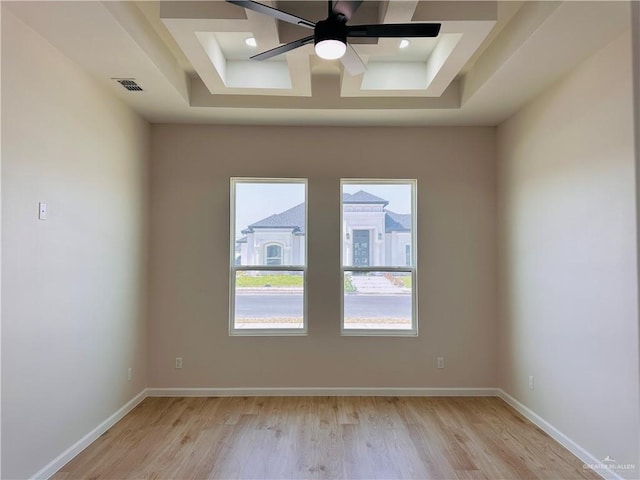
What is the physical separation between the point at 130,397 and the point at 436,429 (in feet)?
9.50

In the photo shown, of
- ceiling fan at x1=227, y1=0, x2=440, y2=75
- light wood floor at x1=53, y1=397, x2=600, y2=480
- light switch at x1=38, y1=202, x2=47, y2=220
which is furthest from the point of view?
light wood floor at x1=53, y1=397, x2=600, y2=480

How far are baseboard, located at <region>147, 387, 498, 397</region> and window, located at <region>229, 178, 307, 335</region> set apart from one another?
0.63m

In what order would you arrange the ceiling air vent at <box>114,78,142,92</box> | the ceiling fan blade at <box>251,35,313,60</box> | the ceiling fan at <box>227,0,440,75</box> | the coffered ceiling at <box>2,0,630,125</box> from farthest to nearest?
the ceiling air vent at <box>114,78,142,92</box>
the coffered ceiling at <box>2,0,630,125</box>
the ceiling fan blade at <box>251,35,313,60</box>
the ceiling fan at <box>227,0,440,75</box>

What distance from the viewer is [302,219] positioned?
4000 mm

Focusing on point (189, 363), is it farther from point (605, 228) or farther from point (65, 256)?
point (605, 228)

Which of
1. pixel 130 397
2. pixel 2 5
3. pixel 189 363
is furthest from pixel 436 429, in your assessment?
pixel 2 5

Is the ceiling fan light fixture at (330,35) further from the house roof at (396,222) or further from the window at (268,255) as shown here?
the house roof at (396,222)

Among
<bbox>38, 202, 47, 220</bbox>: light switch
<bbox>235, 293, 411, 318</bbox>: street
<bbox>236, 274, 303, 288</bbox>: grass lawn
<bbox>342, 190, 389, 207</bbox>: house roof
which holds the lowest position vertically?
<bbox>235, 293, 411, 318</bbox>: street

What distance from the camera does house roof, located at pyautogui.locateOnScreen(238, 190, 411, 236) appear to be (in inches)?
157

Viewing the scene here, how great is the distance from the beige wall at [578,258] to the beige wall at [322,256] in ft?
1.27

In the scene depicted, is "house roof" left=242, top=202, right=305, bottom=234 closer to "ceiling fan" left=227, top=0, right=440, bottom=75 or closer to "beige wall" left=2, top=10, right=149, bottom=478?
"beige wall" left=2, top=10, right=149, bottom=478

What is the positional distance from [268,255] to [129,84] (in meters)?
2.04

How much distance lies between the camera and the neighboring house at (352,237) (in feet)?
13.1

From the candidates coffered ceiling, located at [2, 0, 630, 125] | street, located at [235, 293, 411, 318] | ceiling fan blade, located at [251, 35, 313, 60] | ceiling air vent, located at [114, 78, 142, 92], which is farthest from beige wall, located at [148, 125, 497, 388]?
ceiling fan blade, located at [251, 35, 313, 60]
